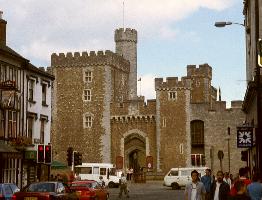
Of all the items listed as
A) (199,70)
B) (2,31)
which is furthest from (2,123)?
(199,70)

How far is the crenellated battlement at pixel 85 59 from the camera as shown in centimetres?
7450

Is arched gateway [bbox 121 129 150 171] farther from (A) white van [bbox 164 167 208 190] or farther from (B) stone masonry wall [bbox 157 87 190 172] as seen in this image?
(A) white van [bbox 164 167 208 190]

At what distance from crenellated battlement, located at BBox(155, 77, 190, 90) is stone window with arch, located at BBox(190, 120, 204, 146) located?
4533 mm

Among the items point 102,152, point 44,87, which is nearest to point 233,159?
point 102,152

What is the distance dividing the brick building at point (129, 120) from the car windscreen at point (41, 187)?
4774 cm

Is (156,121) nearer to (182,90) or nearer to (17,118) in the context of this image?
(182,90)

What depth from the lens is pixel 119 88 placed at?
77.8 meters

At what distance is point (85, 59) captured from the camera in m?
75.1

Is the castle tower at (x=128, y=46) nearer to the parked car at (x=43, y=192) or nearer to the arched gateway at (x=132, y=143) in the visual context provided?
the arched gateway at (x=132, y=143)

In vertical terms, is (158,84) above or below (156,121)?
above

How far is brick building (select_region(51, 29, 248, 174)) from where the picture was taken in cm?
7038

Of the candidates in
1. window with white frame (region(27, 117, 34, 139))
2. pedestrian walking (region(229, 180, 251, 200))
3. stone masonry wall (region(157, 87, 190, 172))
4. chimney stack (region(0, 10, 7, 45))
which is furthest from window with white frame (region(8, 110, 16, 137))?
stone masonry wall (region(157, 87, 190, 172))

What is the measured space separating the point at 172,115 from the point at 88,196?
146ft

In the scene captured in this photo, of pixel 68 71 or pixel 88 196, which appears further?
pixel 68 71
